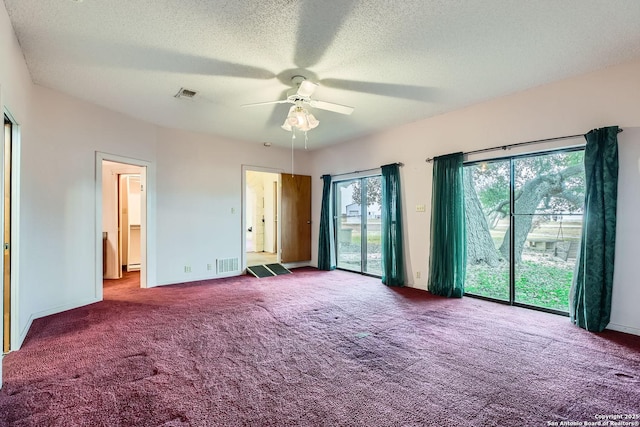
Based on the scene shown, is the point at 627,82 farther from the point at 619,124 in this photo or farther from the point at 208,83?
the point at 208,83

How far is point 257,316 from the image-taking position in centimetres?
350

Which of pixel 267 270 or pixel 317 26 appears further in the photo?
pixel 267 270

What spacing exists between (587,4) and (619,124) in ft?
5.01

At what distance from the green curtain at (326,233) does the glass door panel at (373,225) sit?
0.81 meters

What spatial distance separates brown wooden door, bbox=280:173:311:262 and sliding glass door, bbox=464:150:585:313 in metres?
3.52

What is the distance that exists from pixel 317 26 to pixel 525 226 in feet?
11.2

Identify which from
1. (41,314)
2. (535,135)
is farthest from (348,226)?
(41,314)

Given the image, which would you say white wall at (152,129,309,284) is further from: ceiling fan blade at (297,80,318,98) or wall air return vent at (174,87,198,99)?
ceiling fan blade at (297,80,318,98)

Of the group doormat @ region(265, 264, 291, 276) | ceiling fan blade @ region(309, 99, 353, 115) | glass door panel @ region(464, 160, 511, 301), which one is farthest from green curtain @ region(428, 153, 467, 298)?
doormat @ region(265, 264, 291, 276)

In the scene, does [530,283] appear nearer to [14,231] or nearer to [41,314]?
[14,231]

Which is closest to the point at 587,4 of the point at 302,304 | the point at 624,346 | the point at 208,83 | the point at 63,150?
the point at 624,346

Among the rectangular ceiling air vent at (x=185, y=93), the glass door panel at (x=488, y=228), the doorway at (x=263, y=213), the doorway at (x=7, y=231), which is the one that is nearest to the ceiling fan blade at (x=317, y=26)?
the rectangular ceiling air vent at (x=185, y=93)

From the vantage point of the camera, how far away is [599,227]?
3004mm

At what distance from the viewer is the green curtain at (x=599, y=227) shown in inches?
117
